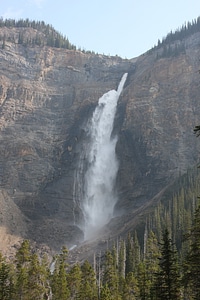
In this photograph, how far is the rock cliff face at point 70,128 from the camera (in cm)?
9038

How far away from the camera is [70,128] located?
374 ft

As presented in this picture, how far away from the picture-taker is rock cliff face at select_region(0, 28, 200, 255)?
90.4m

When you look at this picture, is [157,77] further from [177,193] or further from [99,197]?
[177,193]

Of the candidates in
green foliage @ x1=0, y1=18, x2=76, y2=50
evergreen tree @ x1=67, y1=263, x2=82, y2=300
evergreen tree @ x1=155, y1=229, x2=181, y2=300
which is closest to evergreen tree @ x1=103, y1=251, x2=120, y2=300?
evergreen tree @ x1=67, y1=263, x2=82, y2=300

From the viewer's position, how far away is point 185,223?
62.2m

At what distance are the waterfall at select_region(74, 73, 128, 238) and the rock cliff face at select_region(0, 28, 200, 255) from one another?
2226mm

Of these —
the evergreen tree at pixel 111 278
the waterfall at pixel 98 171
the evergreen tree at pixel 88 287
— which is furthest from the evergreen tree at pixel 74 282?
the waterfall at pixel 98 171

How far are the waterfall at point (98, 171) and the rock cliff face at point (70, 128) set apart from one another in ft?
7.30

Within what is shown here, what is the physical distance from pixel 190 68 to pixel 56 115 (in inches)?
1675

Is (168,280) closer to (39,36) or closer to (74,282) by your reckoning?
(74,282)

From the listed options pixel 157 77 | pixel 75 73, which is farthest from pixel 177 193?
pixel 75 73

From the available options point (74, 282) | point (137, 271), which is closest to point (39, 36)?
point (137, 271)

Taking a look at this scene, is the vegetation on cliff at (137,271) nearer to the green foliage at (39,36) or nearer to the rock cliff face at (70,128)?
the rock cliff face at (70,128)

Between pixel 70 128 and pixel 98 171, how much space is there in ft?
63.3
